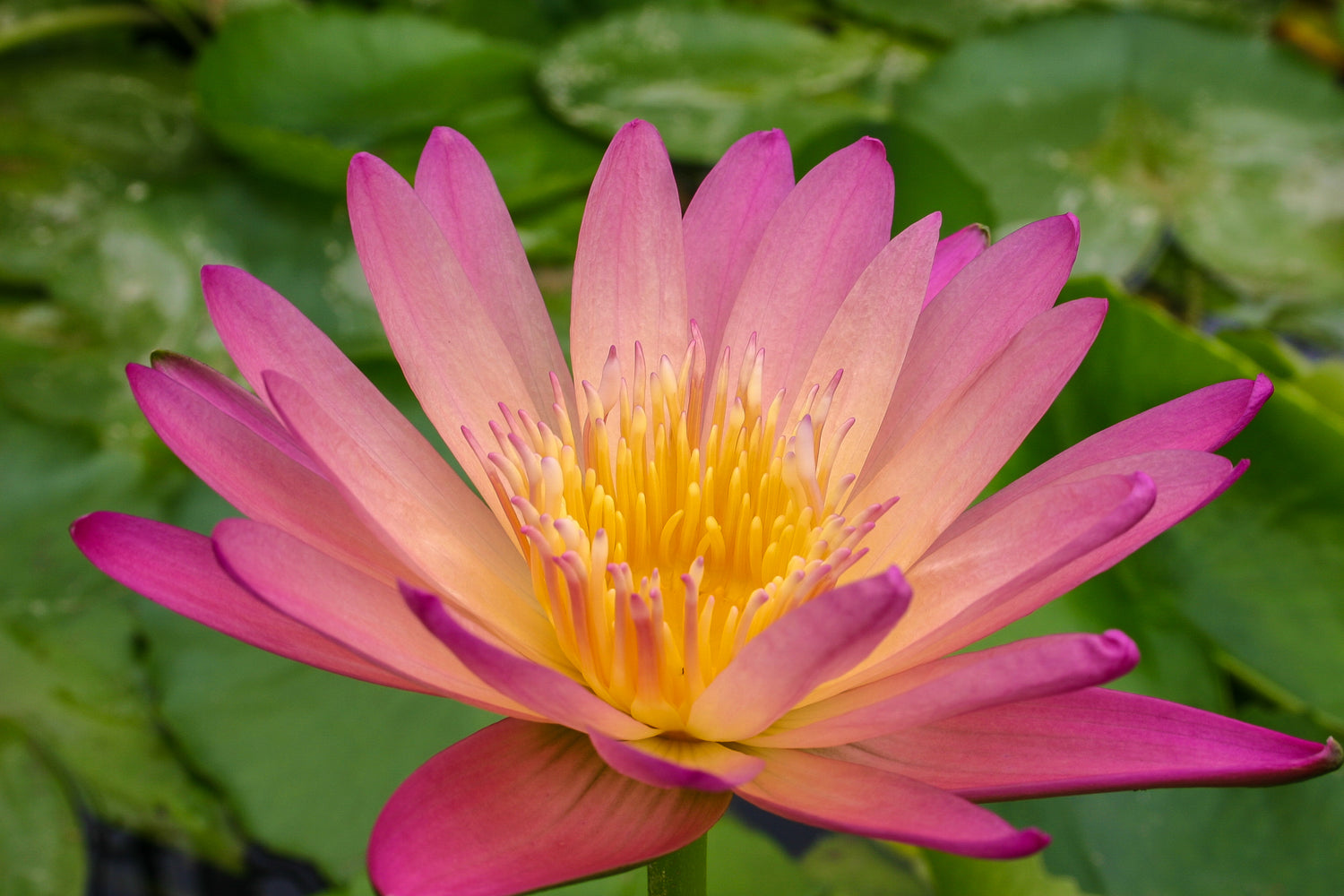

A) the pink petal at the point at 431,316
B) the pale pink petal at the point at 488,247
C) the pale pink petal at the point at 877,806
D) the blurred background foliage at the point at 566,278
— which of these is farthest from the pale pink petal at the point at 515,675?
the blurred background foliage at the point at 566,278

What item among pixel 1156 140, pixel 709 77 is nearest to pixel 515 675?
pixel 709 77

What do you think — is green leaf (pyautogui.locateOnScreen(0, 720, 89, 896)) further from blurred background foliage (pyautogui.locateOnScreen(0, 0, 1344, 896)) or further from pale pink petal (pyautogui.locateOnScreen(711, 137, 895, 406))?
pale pink petal (pyautogui.locateOnScreen(711, 137, 895, 406))

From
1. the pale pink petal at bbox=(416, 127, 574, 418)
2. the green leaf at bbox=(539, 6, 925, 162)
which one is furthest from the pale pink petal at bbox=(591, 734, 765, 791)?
the green leaf at bbox=(539, 6, 925, 162)

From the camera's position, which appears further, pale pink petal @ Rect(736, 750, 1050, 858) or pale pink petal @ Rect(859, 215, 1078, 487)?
pale pink petal @ Rect(859, 215, 1078, 487)

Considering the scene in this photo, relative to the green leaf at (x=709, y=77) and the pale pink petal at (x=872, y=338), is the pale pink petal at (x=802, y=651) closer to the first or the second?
the pale pink petal at (x=872, y=338)

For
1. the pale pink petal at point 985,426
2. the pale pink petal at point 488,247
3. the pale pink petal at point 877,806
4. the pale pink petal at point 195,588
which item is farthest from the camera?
the pale pink petal at point 488,247

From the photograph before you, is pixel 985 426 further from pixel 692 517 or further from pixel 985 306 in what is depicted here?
pixel 692 517

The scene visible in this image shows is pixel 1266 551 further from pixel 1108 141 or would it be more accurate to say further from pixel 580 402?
pixel 1108 141
